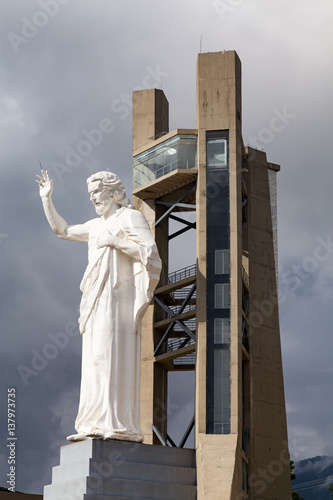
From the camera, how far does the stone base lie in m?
23.9

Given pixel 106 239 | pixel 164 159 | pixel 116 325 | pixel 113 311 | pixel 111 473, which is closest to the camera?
pixel 111 473

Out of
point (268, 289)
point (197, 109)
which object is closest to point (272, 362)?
point (268, 289)

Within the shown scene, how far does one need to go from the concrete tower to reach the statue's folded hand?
5.30 metres

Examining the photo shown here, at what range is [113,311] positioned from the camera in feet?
84.5

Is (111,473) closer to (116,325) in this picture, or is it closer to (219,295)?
(116,325)

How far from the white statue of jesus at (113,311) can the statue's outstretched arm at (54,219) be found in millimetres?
435

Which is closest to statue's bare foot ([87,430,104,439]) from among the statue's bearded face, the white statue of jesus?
the white statue of jesus

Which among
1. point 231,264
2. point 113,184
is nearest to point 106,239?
point 113,184

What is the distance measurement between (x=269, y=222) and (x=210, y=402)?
28.2 feet

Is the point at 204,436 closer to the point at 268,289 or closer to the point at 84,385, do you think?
the point at 84,385

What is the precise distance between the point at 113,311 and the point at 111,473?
4281mm

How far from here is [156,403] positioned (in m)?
33.4

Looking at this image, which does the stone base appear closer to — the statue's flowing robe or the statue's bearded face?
the statue's flowing robe

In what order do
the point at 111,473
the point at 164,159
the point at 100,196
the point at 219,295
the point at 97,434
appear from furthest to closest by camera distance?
the point at 164,159, the point at 219,295, the point at 100,196, the point at 97,434, the point at 111,473
